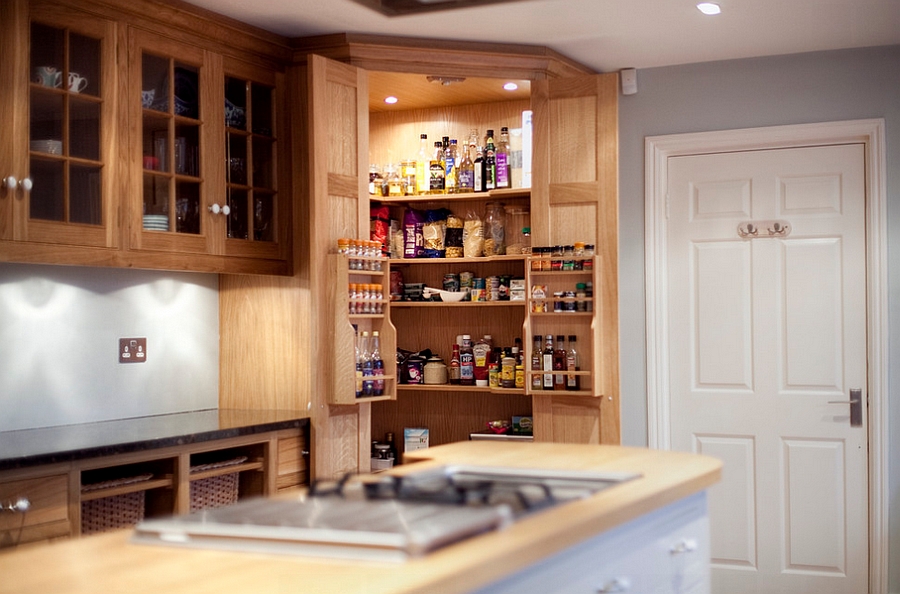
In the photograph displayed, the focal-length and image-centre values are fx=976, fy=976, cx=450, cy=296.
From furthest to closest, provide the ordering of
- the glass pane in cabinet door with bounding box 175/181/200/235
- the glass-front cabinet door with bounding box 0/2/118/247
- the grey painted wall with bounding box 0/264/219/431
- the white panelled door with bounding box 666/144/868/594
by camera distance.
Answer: the white panelled door with bounding box 666/144/868/594
the glass pane in cabinet door with bounding box 175/181/200/235
the grey painted wall with bounding box 0/264/219/431
the glass-front cabinet door with bounding box 0/2/118/247

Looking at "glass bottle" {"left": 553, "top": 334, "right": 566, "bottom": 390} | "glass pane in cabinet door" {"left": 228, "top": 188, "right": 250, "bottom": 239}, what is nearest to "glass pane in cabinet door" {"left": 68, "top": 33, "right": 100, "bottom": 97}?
"glass pane in cabinet door" {"left": 228, "top": 188, "right": 250, "bottom": 239}

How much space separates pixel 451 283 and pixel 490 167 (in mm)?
618

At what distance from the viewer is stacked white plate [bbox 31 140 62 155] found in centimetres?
318

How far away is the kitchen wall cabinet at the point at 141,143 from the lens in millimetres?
3154

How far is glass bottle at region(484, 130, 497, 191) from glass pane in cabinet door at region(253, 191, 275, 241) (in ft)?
3.79

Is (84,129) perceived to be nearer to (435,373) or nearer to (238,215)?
(238,215)

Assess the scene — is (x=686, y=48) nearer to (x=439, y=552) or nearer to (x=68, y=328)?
(x=68, y=328)

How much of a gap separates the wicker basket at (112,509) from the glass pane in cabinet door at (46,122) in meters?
1.11

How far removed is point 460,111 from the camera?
5113mm

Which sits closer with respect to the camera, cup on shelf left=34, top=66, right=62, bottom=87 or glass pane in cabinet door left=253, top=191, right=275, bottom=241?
cup on shelf left=34, top=66, right=62, bottom=87

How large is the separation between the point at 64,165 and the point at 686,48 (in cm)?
267

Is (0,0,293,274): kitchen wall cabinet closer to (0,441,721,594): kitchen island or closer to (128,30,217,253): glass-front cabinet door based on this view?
(128,30,217,253): glass-front cabinet door

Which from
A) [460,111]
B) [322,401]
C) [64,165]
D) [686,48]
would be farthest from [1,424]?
[686,48]

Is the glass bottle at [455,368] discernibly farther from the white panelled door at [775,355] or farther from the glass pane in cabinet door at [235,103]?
the glass pane in cabinet door at [235,103]
